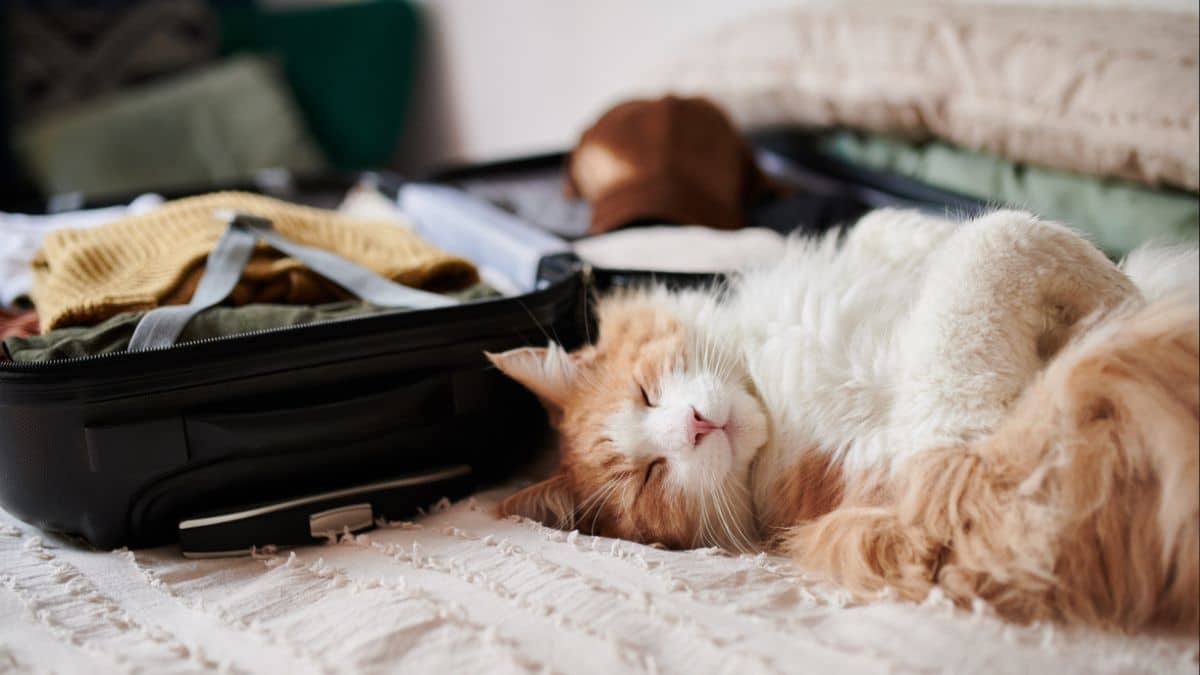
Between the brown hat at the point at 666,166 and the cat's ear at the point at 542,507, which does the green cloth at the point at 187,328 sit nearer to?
the cat's ear at the point at 542,507

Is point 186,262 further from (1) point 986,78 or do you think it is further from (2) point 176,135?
(2) point 176,135

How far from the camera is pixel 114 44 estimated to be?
298cm

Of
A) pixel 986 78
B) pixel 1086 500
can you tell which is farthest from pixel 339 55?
pixel 1086 500

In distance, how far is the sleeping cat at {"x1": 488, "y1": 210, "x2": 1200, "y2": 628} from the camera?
816 mm

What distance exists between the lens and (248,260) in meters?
1.24

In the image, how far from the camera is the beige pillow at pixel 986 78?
1.27 m

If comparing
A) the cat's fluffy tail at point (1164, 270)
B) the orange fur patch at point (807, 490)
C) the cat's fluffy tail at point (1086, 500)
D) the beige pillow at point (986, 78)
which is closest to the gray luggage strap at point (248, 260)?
the orange fur patch at point (807, 490)

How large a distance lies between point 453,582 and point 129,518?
387mm

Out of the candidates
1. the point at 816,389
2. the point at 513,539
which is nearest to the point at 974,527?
the point at 816,389

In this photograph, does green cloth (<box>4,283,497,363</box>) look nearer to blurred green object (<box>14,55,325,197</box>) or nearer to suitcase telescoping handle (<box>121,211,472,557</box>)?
suitcase telescoping handle (<box>121,211,472,557</box>)

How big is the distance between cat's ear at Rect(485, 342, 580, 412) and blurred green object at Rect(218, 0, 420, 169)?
2.36m

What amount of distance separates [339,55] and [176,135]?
0.63 metres

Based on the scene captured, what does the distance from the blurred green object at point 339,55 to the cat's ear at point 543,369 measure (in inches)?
92.8

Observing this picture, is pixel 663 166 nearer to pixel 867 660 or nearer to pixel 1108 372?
pixel 1108 372
